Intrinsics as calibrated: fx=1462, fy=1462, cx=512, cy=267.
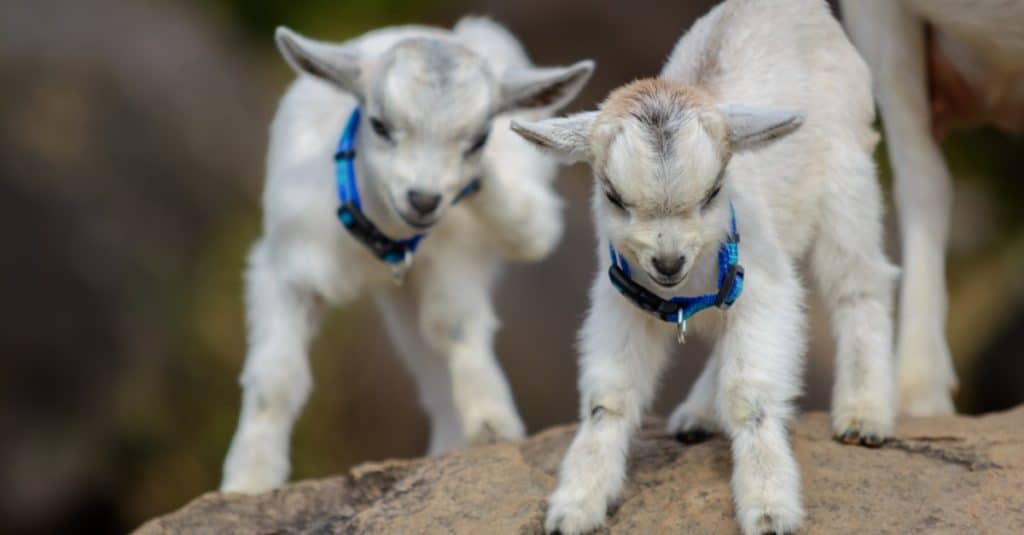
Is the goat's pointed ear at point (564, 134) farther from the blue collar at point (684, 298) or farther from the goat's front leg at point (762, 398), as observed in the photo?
the goat's front leg at point (762, 398)

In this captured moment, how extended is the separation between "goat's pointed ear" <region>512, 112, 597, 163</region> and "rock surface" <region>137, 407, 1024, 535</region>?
3.61ft

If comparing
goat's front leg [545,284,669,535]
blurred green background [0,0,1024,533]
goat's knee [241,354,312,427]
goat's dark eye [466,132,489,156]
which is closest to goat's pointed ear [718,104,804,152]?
goat's front leg [545,284,669,535]

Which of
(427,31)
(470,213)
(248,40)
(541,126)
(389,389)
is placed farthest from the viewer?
(248,40)

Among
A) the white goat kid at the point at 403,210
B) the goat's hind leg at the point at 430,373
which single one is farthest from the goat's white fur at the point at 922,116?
the goat's hind leg at the point at 430,373

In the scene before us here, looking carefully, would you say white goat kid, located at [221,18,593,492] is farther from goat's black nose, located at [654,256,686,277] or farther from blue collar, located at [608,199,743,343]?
goat's black nose, located at [654,256,686,277]

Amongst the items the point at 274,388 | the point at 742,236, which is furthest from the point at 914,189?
the point at 274,388

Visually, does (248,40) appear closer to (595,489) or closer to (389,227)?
(389,227)

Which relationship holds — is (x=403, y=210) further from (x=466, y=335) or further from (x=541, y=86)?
(x=466, y=335)

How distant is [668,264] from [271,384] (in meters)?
2.35

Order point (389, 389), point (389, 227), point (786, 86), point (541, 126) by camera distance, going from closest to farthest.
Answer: point (541, 126) → point (786, 86) → point (389, 227) → point (389, 389)

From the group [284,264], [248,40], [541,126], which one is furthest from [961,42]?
[248,40]

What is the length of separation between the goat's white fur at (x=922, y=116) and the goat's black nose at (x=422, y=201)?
1.98 metres

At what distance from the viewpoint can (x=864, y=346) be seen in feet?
16.4

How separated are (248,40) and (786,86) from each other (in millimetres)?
7987
